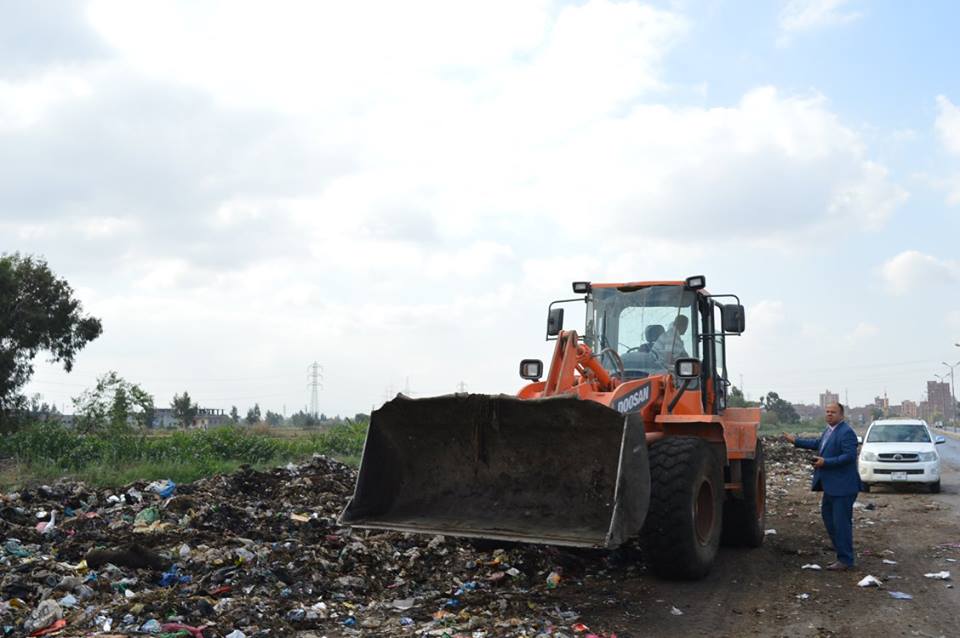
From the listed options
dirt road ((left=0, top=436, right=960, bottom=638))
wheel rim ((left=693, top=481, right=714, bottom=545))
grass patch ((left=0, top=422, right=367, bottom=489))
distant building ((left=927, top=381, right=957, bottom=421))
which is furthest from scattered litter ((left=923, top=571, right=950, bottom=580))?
distant building ((left=927, top=381, right=957, bottom=421))

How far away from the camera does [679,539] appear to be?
6.54 metres

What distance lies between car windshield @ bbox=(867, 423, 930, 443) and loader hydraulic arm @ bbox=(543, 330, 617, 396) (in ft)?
36.0

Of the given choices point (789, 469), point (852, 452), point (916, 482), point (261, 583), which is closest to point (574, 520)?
point (261, 583)

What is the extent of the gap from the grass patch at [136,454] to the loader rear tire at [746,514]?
8973 mm

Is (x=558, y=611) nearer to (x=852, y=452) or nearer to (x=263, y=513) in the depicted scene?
(x=852, y=452)

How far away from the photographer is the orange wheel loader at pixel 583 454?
20.6ft

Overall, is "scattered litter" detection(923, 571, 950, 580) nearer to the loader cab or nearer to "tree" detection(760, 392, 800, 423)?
the loader cab

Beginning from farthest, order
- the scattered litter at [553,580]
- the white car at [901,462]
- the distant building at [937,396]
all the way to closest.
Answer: the distant building at [937,396], the white car at [901,462], the scattered litter at [553,580]

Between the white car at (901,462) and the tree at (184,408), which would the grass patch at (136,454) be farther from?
the tree at (184,408)

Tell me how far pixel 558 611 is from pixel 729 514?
11.4 ft

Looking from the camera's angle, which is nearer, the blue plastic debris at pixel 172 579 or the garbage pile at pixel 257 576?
the garbage pile at pixel 257 576

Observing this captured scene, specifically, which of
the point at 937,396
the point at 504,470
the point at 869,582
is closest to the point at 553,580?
the point at 504,470

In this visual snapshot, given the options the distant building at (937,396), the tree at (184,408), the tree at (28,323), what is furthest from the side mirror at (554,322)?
the distant building at (937,396)

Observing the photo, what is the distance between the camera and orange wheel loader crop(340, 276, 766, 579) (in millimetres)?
6285
